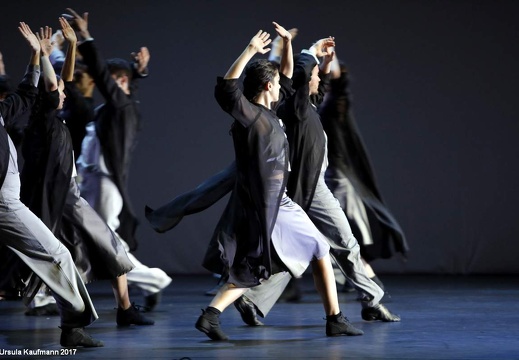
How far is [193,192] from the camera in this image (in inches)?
248

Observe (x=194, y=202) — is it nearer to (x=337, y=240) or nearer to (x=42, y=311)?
(x=337, y=240)

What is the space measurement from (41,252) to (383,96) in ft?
17.1

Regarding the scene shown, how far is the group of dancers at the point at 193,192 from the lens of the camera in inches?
188

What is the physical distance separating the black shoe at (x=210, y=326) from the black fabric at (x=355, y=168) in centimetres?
226

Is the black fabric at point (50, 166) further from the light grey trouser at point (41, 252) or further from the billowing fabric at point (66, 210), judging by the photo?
the light grey trouser at point (41, 252)

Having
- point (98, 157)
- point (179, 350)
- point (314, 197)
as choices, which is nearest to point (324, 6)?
point (98, 157)

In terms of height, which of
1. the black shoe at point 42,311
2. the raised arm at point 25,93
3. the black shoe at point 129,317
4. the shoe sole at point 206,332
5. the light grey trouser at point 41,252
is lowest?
the black shoe at point 42,311

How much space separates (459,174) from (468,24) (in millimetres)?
1320

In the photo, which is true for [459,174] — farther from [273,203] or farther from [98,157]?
[273,203]

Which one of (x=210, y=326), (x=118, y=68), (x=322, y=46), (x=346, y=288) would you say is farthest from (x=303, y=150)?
(x=346, y=288)

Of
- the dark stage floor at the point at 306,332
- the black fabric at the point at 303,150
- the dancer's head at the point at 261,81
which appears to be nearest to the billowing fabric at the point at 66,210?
the dark stage floor at the point at 306,332

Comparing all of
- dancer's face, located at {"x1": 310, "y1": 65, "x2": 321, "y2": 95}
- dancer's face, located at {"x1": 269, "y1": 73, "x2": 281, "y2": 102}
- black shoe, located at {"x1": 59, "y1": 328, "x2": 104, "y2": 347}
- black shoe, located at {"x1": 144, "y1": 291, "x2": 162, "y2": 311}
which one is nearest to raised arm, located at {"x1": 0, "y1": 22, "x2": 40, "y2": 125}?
black shoe, located at {"x1": 59, "y1": 328, "x2": 104, "y2": 347}

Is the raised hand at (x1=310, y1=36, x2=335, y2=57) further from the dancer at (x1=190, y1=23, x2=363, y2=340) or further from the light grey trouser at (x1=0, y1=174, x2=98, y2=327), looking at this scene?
the light grey trouser at (x1=0, y1=174, x2=98, y2=327)

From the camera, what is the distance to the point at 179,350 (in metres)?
4.83
